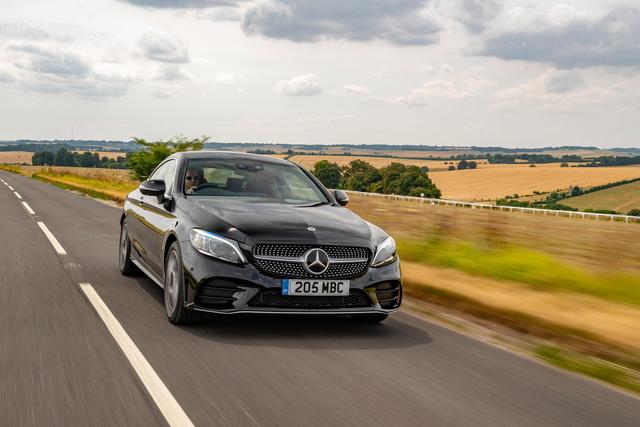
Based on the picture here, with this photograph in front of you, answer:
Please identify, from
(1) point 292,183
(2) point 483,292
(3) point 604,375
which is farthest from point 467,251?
(3) point 604,375

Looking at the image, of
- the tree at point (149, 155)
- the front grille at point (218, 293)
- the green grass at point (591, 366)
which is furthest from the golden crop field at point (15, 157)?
the green grass at point (591, 366)

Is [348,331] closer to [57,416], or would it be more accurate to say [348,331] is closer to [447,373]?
[447,373]

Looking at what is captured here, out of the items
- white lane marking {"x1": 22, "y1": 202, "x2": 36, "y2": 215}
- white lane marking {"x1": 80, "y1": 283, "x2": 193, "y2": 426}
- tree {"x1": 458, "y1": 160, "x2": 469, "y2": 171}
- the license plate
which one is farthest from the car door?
tree {"x1": 458, "y1": 160, "x2": 469, "y2": 171}

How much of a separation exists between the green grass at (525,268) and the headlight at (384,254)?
227 centimetres

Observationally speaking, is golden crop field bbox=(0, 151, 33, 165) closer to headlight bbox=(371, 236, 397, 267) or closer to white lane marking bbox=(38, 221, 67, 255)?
white lane marking bbox=(38, 221, 67, 255)

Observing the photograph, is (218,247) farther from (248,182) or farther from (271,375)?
(248,182)

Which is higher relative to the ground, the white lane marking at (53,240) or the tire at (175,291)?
the tire at (175,291)

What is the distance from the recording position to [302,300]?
611 cm

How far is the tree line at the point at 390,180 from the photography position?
285 ft

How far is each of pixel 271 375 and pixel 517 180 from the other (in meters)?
94.2

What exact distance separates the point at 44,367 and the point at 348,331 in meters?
2.68

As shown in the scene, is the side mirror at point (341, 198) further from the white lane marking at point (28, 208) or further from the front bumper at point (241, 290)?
the white lane marking at point (28, 208)

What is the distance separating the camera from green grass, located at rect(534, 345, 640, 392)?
5.31 meters

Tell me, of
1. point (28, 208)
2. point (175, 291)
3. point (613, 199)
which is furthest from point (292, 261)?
point (613, 199)
